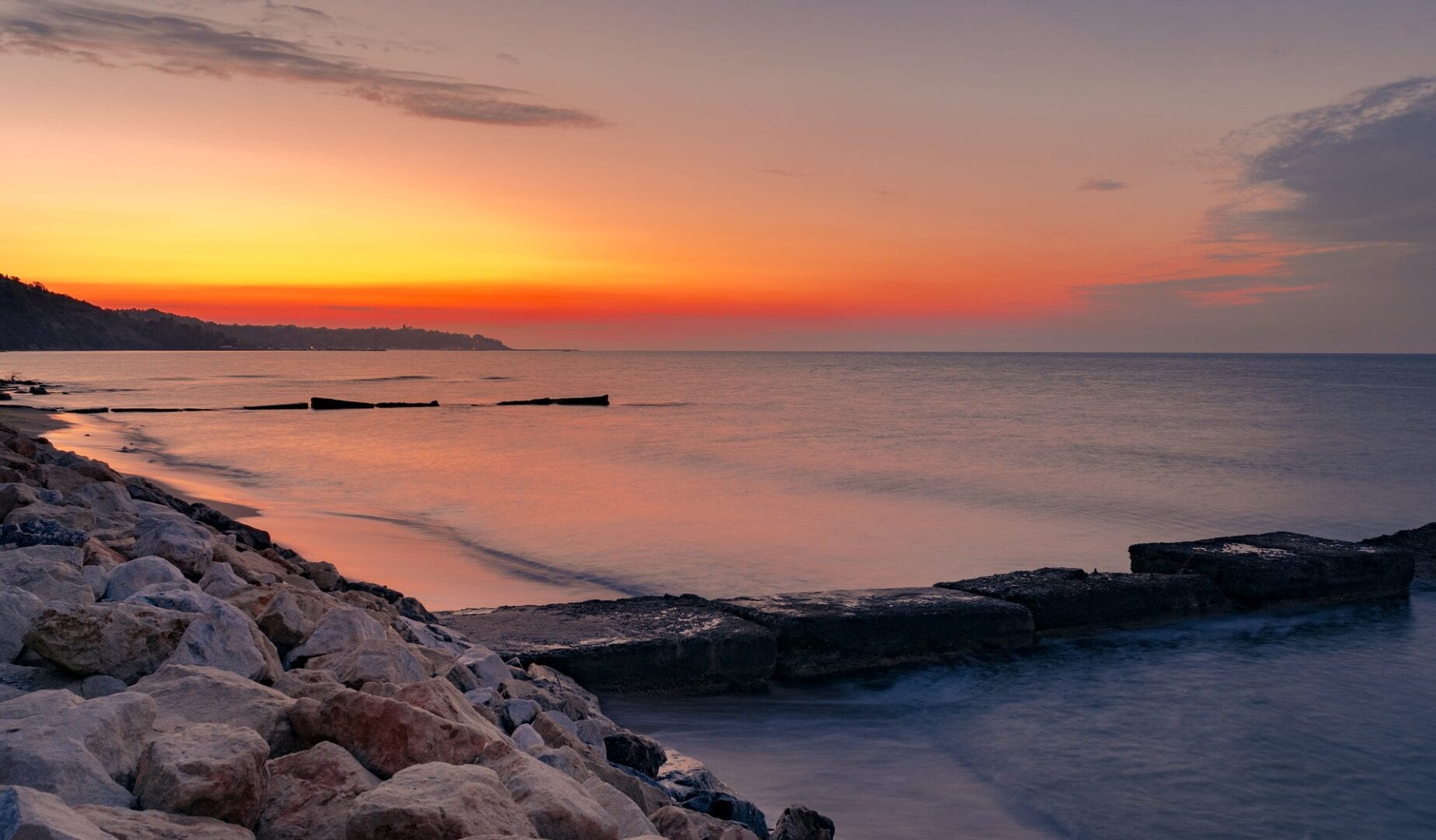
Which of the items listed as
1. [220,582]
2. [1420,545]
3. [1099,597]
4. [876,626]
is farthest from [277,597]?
[1420,545]

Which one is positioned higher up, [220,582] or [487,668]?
[220,582]

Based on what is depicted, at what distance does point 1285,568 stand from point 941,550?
3.94 metres

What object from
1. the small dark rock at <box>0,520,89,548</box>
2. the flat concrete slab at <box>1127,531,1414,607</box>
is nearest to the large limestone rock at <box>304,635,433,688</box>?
the small dark rock at <box>0,520,89,548</box>

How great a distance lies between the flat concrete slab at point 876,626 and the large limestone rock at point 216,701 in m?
3.32

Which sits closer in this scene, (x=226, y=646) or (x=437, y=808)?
(x=437, y=808)

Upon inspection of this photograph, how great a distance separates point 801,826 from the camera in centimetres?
312

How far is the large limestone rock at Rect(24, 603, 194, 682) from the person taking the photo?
8.15ft

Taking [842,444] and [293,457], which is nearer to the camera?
[293,457]

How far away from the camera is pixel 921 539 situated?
11.4m

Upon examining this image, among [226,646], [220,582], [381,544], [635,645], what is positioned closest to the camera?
[226,646]

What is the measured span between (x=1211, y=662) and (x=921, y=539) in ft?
17.9

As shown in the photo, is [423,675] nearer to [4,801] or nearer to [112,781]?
[112,781]

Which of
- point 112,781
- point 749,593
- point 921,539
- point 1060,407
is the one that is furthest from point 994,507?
point 1060,407

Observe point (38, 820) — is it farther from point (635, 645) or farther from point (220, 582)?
point (635, 645)
